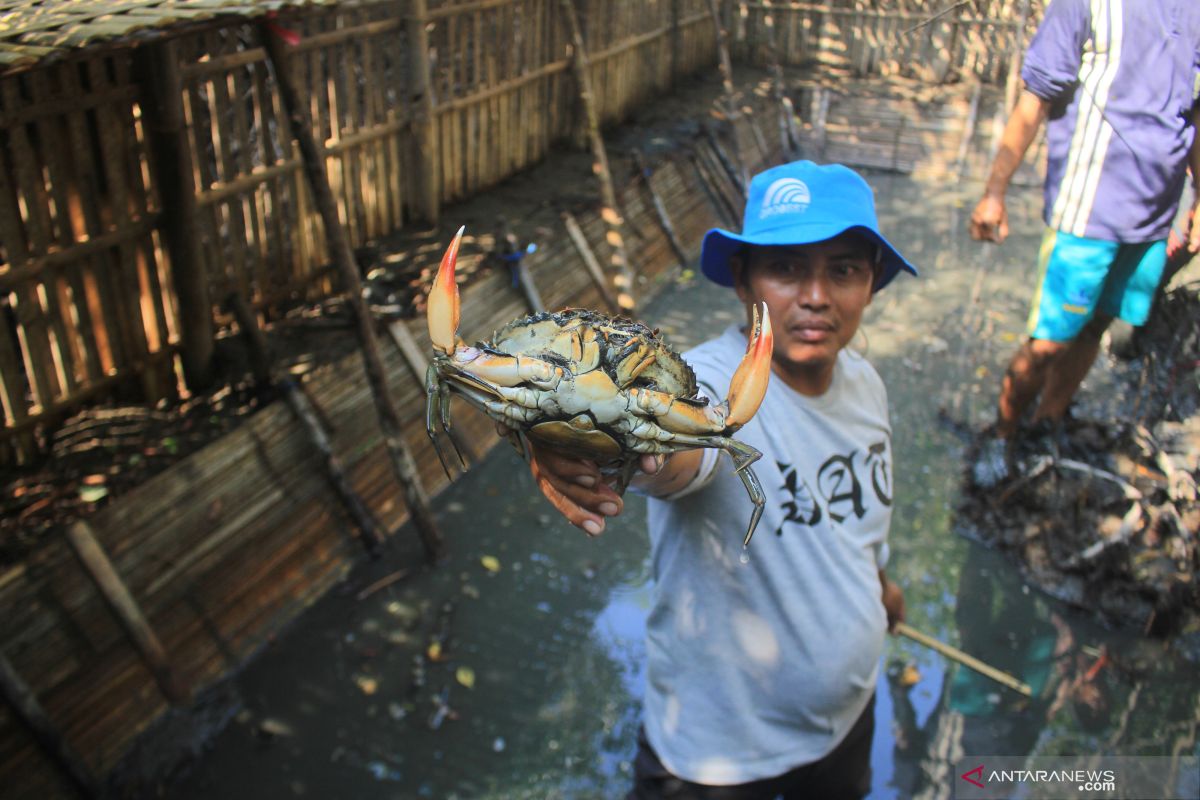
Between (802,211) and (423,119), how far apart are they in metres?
5.10

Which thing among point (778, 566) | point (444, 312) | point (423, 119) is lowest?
point (423, 119)

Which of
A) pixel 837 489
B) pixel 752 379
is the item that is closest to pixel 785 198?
pixel 837 489

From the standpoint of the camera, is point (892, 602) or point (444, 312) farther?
point (892, 602)

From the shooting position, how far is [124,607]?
3.97 metres

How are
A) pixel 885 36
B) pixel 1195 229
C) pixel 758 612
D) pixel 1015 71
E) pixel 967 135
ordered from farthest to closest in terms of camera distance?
1. pixel 885 36
2. pixel 967 135
3. pixel 1015 71
4. pixel 1195 229
5. pixel 758 612

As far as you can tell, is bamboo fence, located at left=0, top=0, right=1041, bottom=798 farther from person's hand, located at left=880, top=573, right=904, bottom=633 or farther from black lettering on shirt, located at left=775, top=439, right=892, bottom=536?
person's hand, located at left=880, top=573, right=904, bottom=633

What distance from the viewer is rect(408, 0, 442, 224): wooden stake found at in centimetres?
663

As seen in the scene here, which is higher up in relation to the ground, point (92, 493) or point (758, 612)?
point (758, 612)

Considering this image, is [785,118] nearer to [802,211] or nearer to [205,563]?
[205,563]

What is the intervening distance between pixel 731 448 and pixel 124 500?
10.8ft

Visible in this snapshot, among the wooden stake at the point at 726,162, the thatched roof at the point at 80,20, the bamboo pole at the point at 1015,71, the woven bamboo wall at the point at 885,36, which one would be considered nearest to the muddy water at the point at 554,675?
the thatched roof at the point at 80,20

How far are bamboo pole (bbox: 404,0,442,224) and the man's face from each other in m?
4.94

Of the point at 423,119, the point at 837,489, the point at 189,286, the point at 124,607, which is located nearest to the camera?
the point at 837,489

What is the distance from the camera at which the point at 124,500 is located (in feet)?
13.5
